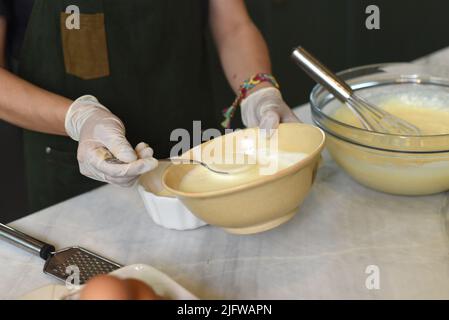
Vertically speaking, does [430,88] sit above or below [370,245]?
above

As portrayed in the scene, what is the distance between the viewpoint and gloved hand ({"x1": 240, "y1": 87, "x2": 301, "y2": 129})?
1113 mm

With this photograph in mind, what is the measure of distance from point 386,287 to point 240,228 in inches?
9.3

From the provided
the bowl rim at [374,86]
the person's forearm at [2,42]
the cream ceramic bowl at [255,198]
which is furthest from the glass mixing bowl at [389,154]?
the person's forearm at [2,42]

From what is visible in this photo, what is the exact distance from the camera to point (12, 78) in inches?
46.9

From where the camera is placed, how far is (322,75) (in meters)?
1.10

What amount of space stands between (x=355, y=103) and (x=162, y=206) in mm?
408

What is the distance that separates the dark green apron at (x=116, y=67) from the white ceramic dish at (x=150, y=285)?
634 millimetres

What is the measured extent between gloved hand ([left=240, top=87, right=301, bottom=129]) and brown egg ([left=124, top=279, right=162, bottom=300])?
1.58 ft

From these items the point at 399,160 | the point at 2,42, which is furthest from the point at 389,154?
the point at 2,42

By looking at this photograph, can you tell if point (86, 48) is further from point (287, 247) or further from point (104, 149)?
point (287, 247)

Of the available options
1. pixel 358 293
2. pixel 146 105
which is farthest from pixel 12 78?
pixel 358 293

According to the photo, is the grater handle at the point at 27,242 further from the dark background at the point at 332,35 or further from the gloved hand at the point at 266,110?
the dark background at the point at 332,35

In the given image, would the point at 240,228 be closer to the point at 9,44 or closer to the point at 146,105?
the point at 146,105

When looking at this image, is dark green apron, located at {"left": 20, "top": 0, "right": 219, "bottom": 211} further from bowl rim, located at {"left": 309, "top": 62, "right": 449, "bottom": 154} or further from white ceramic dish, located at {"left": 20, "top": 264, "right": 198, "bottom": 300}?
white ceramic dish, located at {"left": 20, "top": 264, "right": 198, "bottom": 300}
